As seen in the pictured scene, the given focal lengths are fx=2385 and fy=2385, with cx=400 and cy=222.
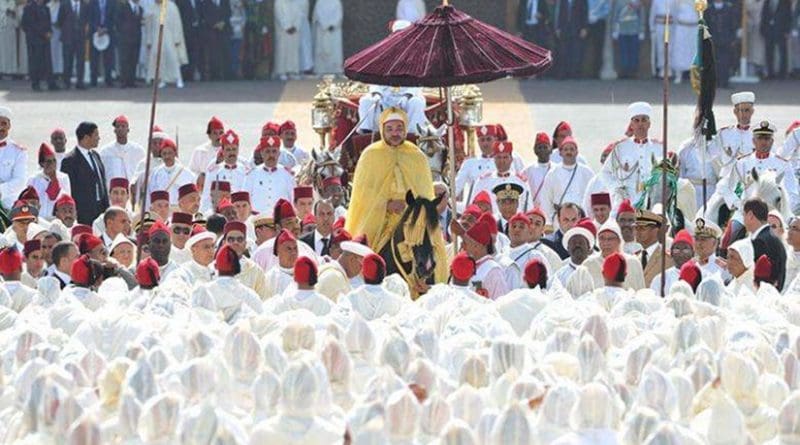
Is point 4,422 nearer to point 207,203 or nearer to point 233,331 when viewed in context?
point 233,331

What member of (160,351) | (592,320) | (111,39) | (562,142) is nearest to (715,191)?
(562,142)

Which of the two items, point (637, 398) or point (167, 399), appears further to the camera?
point (637, 398)

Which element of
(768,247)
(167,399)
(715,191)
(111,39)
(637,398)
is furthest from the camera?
(111,39)

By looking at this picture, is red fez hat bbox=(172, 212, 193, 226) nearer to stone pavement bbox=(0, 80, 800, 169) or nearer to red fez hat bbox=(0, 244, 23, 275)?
red fez hat bbox=(0, 244, 23, 275)

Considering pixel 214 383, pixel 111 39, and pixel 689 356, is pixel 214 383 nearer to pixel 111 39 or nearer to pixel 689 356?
pixel 689 356

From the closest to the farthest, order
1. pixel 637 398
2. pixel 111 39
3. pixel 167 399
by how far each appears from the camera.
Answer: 1. pixel 167 399
2. pixel 637 398
3. pixel 111 39

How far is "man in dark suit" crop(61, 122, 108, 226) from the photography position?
18391mm

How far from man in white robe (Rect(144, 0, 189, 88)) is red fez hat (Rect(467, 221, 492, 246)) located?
15612 millimetres

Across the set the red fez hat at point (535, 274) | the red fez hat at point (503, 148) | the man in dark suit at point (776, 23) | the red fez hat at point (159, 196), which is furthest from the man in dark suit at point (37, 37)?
the red fez hat at point (535, 274)

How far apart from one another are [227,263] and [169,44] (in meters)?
17.3

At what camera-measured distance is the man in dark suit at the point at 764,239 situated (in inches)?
552

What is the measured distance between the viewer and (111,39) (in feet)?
96.3

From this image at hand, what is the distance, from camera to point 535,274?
524 inches

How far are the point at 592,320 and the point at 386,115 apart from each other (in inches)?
176
